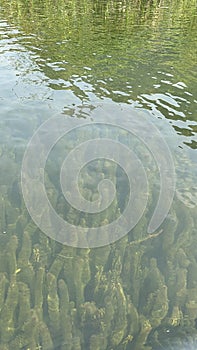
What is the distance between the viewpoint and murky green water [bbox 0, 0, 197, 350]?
6.74 meters

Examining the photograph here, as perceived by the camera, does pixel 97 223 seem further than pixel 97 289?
Yes

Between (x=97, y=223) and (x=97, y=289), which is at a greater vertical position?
(x=97, y=223)

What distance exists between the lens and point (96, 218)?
920 centimetres

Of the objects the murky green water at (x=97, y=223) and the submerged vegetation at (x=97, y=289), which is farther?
the murky green water at (x=97, y=223)

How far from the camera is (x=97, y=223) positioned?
9023 millimetres

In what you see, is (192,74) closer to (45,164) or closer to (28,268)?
(45,164)

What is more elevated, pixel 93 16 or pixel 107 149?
pixel 93 16

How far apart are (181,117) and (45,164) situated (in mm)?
6258

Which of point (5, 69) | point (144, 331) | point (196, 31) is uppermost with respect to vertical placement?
point (196, 31)

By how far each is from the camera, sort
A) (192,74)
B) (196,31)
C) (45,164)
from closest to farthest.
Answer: (45,164)
(192,74)
(196,31)

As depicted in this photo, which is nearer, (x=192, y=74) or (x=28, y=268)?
(x=28, y=268)

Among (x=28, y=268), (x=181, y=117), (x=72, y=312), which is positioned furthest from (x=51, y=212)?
(x=181, y=117)

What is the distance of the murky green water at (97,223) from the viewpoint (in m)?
6.74

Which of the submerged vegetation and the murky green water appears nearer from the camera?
the submerged vegetation
